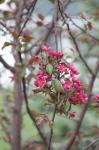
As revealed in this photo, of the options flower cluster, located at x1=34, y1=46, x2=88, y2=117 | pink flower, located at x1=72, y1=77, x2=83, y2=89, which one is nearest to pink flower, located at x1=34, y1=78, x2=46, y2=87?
flower cluster, located at x1=34, y1=46, x2=88, y2=117

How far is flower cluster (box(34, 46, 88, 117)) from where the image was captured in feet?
4.55

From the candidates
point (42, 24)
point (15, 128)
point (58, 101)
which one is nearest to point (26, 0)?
point (42, 24)

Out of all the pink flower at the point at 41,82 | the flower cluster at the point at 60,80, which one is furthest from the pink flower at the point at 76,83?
the pink flower at the point at 41,82

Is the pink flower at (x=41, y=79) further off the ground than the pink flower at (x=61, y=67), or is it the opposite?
the pink flower at (x=61, y=67)

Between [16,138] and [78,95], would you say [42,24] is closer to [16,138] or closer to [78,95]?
[16,138]

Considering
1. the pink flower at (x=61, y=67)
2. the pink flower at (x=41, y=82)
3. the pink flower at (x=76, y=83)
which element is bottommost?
the pink flower at (x=76, y=83)

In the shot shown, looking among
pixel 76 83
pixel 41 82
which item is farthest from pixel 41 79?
pixel 76 83

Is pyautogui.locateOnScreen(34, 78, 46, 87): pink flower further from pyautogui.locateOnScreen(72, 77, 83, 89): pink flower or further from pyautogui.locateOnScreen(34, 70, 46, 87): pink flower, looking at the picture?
pyautogui.locateOnScreen(72, 77, 83, 89): pink flower

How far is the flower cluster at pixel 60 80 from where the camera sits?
139 cm

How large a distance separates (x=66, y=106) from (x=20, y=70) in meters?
0.61

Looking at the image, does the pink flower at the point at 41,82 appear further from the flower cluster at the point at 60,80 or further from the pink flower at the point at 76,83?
the pink flower at the point at 76,83

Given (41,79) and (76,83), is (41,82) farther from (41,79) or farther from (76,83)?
(76,83)

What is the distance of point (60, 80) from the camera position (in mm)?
1403

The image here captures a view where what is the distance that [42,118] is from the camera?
163 centimetres
